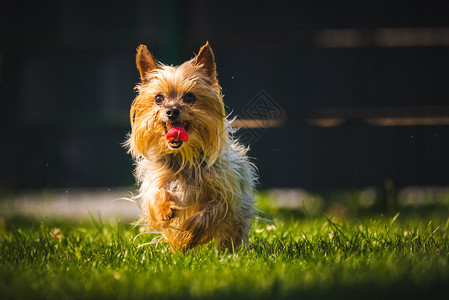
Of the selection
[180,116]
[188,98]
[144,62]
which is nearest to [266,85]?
[144,62]

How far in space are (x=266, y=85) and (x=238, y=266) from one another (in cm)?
450

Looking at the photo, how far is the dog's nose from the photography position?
3562 mm

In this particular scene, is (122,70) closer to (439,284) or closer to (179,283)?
(179,283)

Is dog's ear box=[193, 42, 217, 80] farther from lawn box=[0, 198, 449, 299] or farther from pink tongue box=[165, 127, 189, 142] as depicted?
lawn box=[0, 198, 449, 299]

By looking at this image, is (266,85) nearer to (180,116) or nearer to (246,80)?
(246,80)

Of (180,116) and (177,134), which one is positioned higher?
(180,116)

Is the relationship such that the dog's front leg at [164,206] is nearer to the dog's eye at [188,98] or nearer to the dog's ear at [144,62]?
the dog's eye at [188,98]

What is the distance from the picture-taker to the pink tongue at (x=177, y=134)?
358 cm

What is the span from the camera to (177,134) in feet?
11.8

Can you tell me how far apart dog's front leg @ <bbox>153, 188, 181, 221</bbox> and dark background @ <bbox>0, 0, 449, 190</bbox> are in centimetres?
324

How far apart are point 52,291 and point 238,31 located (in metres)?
5.36

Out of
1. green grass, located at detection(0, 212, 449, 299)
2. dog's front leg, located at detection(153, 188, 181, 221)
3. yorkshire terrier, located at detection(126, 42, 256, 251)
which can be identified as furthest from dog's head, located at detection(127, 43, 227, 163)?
green grass, located at detection(0, 212, 449, 299)

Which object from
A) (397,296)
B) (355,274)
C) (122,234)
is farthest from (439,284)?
(122,234)

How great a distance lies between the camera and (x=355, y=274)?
2.85 metres
